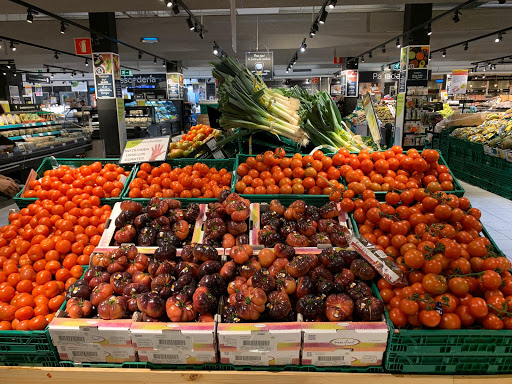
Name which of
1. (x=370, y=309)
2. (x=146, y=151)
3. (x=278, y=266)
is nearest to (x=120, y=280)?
(x=278, y=266)

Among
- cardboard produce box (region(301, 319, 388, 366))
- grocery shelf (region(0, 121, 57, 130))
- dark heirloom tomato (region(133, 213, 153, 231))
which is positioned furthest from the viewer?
grocery shelf (region(0, 121, 57, 130))

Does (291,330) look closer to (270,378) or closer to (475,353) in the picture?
(270,378)

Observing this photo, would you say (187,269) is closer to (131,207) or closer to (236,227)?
(236,227)

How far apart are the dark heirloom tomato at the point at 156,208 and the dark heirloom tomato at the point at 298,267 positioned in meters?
1.04

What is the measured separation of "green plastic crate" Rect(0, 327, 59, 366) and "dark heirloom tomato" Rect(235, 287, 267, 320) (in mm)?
1060

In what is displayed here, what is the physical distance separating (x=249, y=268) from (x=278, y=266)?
0.56ft

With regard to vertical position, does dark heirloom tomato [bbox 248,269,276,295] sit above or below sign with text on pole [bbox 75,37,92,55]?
below

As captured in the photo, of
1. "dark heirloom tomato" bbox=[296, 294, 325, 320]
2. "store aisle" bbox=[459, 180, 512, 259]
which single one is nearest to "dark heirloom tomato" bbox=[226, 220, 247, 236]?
"dark heirloom tomato" bbox=[296, 294, 325, 320]

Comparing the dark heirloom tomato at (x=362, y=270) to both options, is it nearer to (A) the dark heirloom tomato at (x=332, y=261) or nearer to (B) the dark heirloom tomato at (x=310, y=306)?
(A) the dark heirloom tomato at (x=332, y=261)

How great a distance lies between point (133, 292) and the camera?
2004 mm

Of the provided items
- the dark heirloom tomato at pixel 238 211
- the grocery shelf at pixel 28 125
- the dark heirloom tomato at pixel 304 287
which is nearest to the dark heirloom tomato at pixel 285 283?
the dark heirloom tomato at pixel 304 287

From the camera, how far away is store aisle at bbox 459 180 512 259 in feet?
13.5

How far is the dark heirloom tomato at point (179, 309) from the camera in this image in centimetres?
184

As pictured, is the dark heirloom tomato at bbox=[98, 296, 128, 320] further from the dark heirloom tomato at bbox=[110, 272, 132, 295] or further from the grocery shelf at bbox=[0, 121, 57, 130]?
the grocery shelf at bbox=[0, 121, 57, 130]
